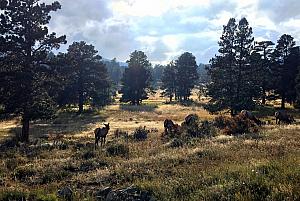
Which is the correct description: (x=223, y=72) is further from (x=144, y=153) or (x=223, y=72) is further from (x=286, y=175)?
(x=286, y=175)

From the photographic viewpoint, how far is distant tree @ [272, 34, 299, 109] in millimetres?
61188

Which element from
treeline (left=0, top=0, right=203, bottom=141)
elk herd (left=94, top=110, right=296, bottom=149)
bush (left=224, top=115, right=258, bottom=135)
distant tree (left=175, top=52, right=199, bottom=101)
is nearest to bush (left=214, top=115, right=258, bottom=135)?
bush (left=224, top=115, right=258, bottom=135)

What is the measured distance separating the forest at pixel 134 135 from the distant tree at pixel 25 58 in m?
0.08

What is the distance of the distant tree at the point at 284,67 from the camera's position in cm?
6119

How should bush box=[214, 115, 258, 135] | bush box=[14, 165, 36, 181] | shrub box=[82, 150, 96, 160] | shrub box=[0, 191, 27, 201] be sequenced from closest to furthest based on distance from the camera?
shrub box=[0, 191, 27, 201]
bush box=[14, 165, 36, 181]
shrub box=[82, 150, 96, 160]
bush box=[214, 115, 258, 135]

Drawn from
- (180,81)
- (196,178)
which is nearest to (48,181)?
(196,178)

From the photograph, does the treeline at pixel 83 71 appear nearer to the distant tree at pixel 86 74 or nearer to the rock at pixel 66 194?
the distant tree at pixel 86 74

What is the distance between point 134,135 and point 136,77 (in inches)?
1974

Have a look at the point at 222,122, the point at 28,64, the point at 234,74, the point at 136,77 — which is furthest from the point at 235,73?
the point at 136,77

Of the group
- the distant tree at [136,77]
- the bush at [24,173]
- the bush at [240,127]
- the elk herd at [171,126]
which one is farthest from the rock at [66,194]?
the distant tree at [136,77]

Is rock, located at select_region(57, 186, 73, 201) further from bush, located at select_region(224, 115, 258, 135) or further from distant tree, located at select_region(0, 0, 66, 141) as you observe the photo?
distant tree, located at select_region(0, 0, 66, 141)

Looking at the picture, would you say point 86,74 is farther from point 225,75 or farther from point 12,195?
point 12,195

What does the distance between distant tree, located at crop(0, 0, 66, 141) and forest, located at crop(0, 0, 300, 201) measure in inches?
3.3

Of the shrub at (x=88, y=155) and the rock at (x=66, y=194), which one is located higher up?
the rock at (x=66, y=194)
